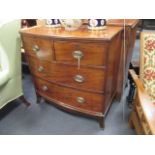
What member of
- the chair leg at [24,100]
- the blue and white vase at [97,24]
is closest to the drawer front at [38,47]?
the blue and white vase at [97,24]

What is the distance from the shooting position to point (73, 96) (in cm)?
159

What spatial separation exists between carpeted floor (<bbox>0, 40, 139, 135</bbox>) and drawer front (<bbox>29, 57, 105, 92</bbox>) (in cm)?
43

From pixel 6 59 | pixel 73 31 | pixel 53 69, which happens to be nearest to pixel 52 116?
pixel 53 69

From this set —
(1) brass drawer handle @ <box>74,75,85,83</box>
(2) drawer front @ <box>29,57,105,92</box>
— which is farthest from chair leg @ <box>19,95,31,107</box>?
(1) brass drawer handle @ <box>74,75,85,83</box>

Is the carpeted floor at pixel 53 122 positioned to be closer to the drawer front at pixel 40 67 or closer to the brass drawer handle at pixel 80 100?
the brass drawer handle at pixel 80 100

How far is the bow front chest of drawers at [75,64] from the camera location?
1270 millimetres

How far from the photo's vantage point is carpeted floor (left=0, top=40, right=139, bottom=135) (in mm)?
1621

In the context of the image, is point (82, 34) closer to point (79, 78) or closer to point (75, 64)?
point (75, 64)

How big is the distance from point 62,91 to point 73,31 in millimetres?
549

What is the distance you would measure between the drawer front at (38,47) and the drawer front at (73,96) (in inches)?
11.5

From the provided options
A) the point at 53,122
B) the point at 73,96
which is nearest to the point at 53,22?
the point at 73,96

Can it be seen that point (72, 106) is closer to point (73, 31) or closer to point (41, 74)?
point (41, 74)

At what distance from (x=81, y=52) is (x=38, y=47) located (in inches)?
17.1
